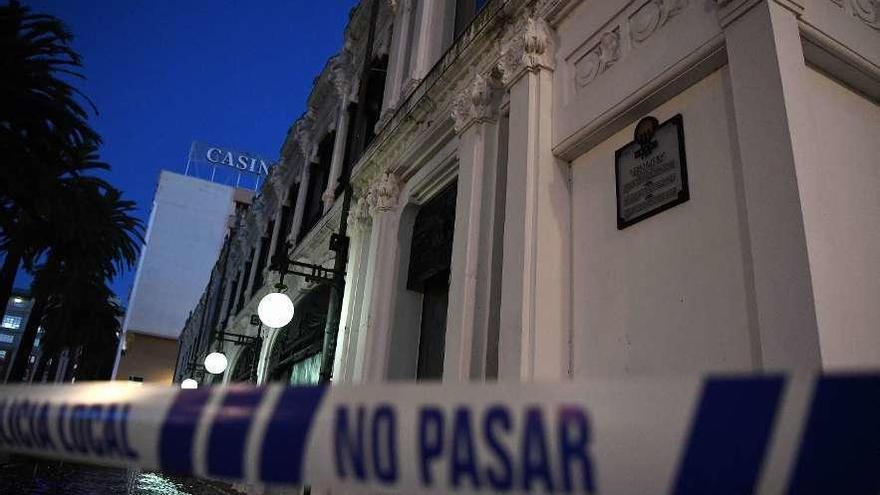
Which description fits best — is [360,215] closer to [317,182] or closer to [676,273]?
[317,182]

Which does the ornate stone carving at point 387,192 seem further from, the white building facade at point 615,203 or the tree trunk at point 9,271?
the tree trunk at point 9,271

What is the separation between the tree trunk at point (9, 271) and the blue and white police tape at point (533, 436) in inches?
328

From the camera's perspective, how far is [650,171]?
11.4 ft

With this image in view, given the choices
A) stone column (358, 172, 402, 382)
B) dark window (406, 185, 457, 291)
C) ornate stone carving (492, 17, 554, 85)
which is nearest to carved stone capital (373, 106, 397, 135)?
stone column (358, 172, 402, 382)

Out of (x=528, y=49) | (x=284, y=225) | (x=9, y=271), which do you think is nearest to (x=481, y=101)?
(x=528, y=49)

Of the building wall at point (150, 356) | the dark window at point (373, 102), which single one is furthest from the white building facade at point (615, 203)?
the building wall at point (150, 356)

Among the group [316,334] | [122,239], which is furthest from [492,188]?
[122,239]

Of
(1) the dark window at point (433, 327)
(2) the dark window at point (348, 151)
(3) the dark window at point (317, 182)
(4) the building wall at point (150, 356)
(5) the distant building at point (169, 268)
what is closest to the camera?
(1) the dark window at point (433, 327)

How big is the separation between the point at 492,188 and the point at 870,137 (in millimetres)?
2882

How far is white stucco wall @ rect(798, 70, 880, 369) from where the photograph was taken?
7.44ft

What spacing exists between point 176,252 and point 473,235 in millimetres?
40189

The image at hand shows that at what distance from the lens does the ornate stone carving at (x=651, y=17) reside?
11.5 feet

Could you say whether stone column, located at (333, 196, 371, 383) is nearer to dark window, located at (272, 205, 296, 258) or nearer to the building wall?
dark window, located at (272, 205, 296, 258)

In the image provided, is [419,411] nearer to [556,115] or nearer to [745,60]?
[745,60]
